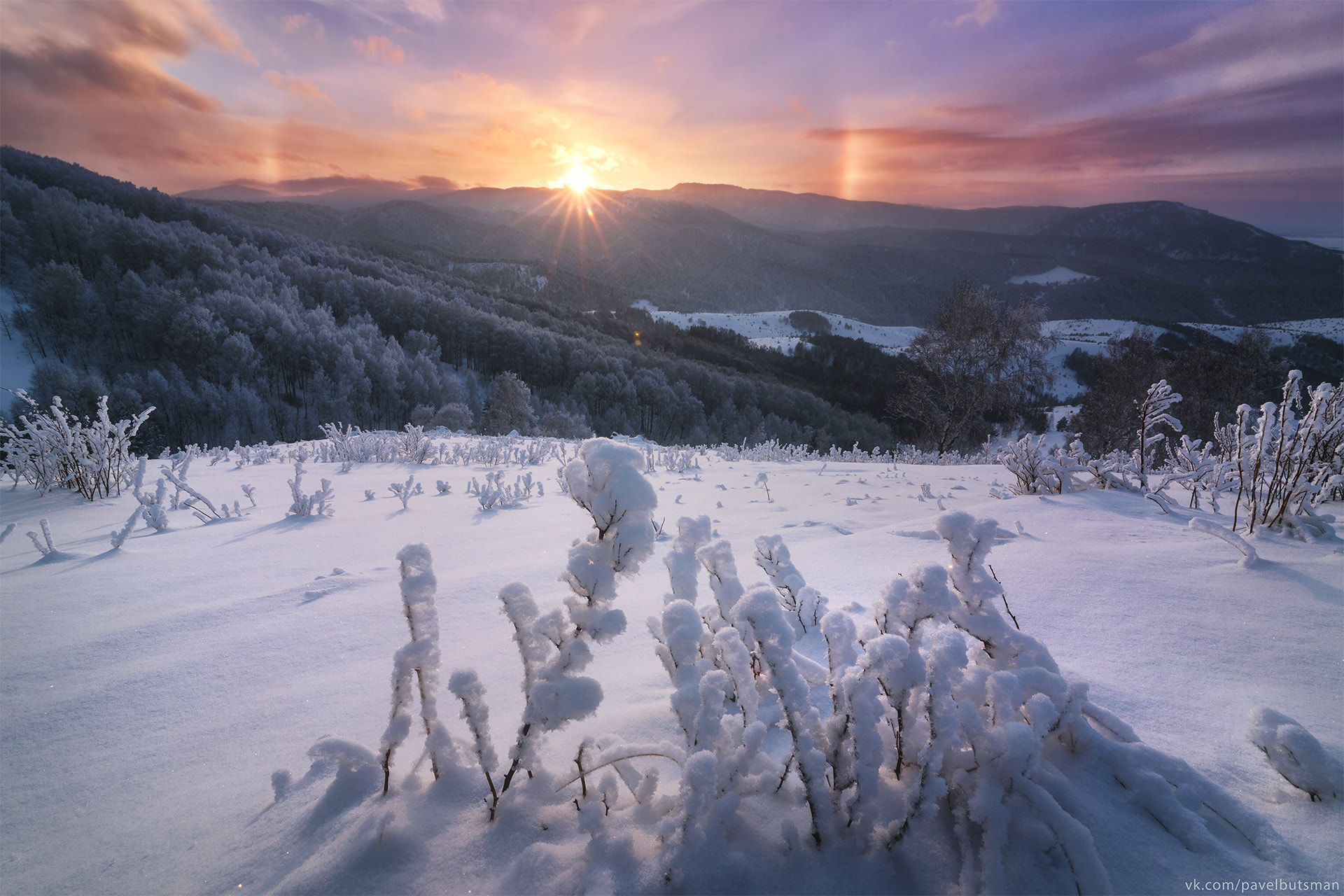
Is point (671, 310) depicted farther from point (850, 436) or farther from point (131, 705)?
point (131, 705)

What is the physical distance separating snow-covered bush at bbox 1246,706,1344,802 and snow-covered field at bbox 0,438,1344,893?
0.08 feet

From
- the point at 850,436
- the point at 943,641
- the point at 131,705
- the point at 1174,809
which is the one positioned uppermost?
the point at 943,641

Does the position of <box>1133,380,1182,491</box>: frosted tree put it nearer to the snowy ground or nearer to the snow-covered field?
the snow-covered field

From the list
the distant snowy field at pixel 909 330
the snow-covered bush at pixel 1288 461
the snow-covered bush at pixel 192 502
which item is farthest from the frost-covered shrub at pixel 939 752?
the distant snowy field at pixel 909 330

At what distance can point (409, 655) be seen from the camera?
1164 millimetres

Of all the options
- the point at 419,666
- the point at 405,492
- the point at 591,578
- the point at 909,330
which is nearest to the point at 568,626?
the point at 591,578

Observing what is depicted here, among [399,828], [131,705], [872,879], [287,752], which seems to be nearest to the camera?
[872,879]

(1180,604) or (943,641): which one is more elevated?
(943,641)

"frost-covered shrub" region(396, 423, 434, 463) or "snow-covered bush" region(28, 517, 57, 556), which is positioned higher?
"snow-covered bush" region(28, 517, 57, 556)

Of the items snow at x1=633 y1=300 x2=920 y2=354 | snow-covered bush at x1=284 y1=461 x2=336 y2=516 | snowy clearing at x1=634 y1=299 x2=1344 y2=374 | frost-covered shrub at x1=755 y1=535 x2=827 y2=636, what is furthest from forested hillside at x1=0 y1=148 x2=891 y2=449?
snow at x1=633 y1=300 x2=920 y2=354

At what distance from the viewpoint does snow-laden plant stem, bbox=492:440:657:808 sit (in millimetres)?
1069

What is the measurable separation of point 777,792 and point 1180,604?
1820 millimetres

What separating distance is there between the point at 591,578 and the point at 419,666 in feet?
1.54

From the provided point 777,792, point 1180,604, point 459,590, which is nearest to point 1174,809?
point 777,792
